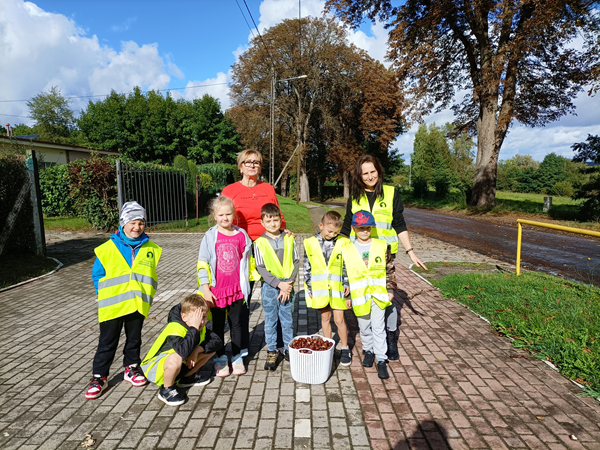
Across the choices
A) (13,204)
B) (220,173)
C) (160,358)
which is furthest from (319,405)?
(220,173)

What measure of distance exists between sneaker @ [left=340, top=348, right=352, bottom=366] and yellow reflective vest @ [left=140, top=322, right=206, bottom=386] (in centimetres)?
145

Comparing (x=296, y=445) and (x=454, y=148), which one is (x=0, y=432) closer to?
(x=296, y=445)

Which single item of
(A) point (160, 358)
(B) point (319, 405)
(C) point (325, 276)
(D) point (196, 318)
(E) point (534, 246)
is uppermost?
(C) point (325, 276)

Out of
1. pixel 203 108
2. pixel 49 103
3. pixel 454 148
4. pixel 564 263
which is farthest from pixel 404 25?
pixel 49 103

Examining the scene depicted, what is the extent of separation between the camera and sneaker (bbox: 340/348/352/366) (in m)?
3.70

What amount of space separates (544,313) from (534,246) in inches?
324

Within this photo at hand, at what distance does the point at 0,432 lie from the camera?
2.69m

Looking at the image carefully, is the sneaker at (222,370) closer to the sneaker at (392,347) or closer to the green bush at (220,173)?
the sneaker at (392,347)

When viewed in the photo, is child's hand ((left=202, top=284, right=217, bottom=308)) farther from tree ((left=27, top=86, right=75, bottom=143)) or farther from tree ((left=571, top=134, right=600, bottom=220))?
tree ((left=27, top=86, right=75, bottom=143))

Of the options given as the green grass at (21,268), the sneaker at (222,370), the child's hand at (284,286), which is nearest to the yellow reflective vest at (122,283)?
the sneaker at (222,370)

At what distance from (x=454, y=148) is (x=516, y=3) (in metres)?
49.9

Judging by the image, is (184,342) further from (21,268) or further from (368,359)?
(21,268)

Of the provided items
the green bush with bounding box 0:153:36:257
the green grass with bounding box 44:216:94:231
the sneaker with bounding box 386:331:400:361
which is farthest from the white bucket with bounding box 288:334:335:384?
the green grass with bounding box 44:216:94:231

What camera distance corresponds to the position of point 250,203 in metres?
3.76
